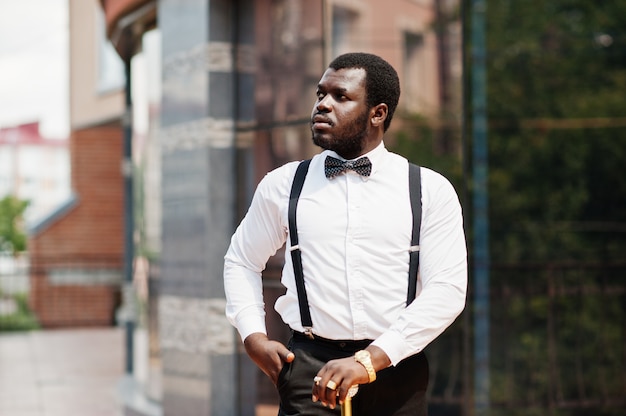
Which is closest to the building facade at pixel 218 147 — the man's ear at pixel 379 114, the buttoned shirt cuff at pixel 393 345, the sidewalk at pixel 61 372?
the sidewalk at pixel 61 372

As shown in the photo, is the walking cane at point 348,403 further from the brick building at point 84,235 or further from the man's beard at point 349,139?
the brick building at point 84,235

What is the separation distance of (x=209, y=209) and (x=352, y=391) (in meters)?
3.65

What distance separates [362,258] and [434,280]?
0.21 metres

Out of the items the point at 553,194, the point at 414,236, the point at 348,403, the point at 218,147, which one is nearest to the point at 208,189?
the point at 218,147

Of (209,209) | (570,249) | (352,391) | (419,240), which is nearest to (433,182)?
(419,240)

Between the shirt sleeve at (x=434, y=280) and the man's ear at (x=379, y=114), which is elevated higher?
the man's ear at (x=379, y=114)

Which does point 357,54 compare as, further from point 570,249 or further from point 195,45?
point 570,249

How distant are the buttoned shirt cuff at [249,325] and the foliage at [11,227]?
3451 cm

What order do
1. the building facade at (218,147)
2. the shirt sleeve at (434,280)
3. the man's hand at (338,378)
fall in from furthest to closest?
the building facade at (218,147) → the shirt sleeve at (434,280) → the man's hand at (338,378)

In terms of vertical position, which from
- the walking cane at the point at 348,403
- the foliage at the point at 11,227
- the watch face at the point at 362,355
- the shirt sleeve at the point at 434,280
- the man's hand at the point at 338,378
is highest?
the shirt sleeve at the point at 434,280

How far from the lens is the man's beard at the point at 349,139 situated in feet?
9.26

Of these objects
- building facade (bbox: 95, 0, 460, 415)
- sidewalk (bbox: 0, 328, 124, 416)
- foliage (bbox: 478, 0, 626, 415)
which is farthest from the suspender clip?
sidewalk (bbox: 0, 328, 124, 416)

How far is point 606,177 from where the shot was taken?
31.7 feet

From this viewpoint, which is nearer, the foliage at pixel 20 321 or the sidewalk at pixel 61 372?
the sidewalk at pixel 61 372
